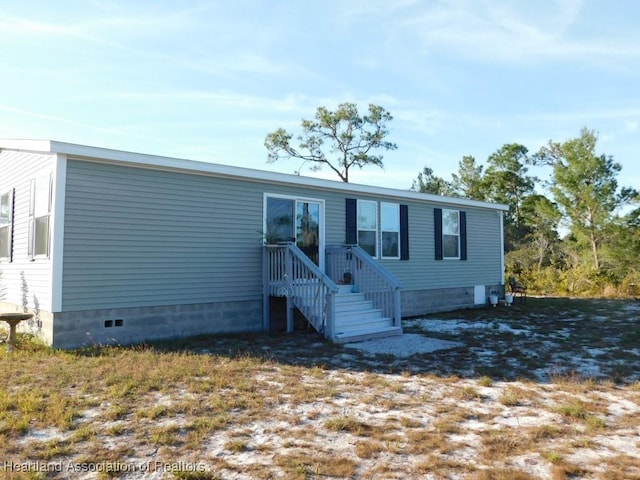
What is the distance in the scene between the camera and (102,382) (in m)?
4.95

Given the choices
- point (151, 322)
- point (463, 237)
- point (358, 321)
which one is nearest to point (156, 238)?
point (151, 322)

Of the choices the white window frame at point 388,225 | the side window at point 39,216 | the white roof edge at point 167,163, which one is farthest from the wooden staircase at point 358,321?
the side window at point 39,216

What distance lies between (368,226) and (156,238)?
490 centimetres

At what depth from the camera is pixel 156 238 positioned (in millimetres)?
7680

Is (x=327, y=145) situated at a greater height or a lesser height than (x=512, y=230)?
greater

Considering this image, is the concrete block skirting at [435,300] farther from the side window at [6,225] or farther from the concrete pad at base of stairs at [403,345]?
the side window at [6,225]

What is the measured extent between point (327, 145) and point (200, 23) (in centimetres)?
1880

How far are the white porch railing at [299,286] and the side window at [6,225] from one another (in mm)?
4734

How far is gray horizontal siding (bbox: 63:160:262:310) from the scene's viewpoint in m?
6.94

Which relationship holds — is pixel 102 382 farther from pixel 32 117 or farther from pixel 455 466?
pixel 32 117

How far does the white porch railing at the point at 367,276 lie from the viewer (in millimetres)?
8641

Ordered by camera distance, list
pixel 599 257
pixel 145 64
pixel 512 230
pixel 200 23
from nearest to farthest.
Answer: pixel 200 23
pixel 145 64
pixel 599 257
pixel 512 230

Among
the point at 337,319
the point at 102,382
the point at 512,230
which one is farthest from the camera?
the point at 512,230

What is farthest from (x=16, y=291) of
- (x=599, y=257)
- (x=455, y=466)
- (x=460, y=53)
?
(x=599, y=257)
